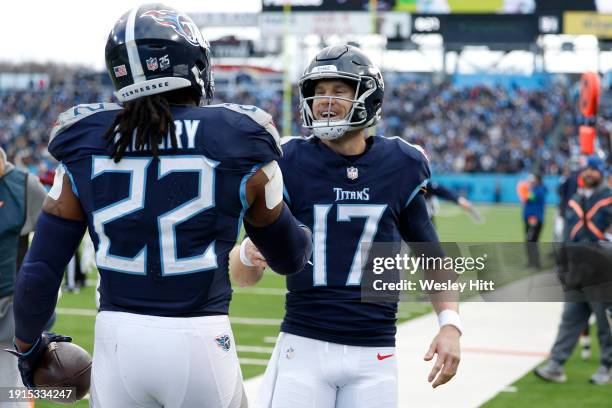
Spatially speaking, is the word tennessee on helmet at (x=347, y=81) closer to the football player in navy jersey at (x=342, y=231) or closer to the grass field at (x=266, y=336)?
the football player in navy jersey at (x=342, y=231)

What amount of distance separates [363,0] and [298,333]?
37493 millimetres

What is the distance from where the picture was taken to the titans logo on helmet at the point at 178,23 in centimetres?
255

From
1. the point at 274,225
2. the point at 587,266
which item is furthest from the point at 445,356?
the point at 587,266

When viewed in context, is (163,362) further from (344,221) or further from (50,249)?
(344,221)

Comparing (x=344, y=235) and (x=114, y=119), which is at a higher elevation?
(x=114, y=119)

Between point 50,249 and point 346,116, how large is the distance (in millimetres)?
1378

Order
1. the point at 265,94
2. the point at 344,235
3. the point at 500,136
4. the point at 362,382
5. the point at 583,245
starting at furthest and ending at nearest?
the point at 265,94 → the point at 500,136 → the point at 583,245 → the point at 344,235 → the point at 362,382

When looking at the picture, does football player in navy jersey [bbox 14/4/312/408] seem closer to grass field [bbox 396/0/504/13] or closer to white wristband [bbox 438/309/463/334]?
white wristband [bbox 438/309/463/334]

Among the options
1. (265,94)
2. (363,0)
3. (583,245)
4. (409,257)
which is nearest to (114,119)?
(409,257)

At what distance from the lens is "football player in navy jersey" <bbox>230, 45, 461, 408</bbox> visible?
10.7 ft

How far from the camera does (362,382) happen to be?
325cm

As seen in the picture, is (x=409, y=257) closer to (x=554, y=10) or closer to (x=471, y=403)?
(x=471, y=403)

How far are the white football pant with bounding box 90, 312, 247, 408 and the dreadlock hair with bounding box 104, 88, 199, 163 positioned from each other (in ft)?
1.42

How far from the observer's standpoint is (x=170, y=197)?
2.41 m
